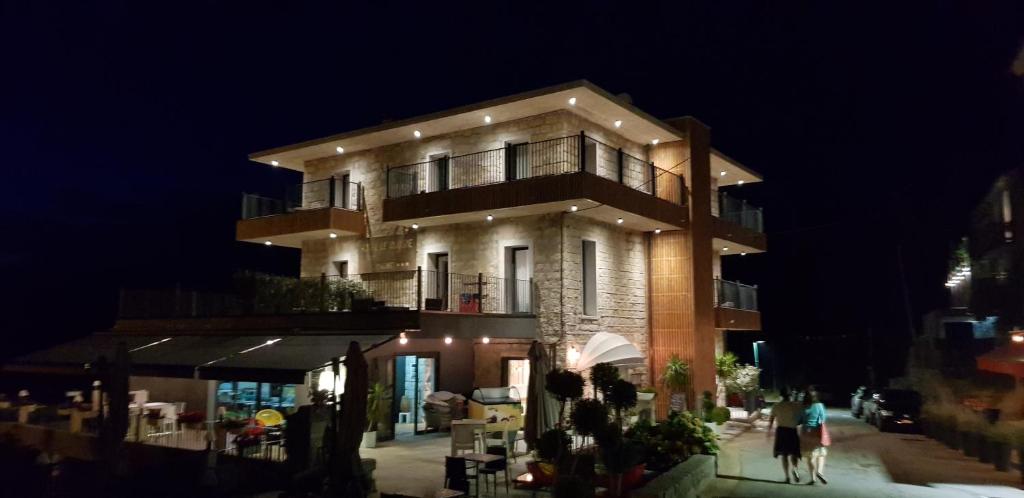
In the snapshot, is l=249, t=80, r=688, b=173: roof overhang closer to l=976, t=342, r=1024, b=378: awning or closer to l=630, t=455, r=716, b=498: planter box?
l=630, t=455, r=716, b=498: planter box

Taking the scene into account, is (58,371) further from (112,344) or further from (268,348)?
(268,348)

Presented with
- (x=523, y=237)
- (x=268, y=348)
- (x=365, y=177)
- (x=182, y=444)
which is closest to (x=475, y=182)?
(x=523, y=237)

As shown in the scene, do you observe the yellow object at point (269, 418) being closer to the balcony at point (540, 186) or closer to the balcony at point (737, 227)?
the balcony at point (540, 186)

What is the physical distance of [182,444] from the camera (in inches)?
628

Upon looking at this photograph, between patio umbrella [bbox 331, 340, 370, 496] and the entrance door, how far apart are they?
8.36m

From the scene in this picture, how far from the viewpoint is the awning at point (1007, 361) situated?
13.7 m

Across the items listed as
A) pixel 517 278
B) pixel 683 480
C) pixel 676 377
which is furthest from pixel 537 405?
pixel 676 377

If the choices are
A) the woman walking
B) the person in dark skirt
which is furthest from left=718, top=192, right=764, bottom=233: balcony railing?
the person in dark skirt

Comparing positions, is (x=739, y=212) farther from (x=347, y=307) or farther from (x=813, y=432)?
(x=347, y=307)

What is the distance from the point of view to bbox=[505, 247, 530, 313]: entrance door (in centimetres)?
1958

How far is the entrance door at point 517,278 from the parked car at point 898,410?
38.6 ft

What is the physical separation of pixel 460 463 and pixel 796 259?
45.4m

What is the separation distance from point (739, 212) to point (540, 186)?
40.0 ft

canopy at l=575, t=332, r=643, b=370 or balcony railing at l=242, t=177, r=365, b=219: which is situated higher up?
balcony railing at l=242, t=177, r=365, b=219
